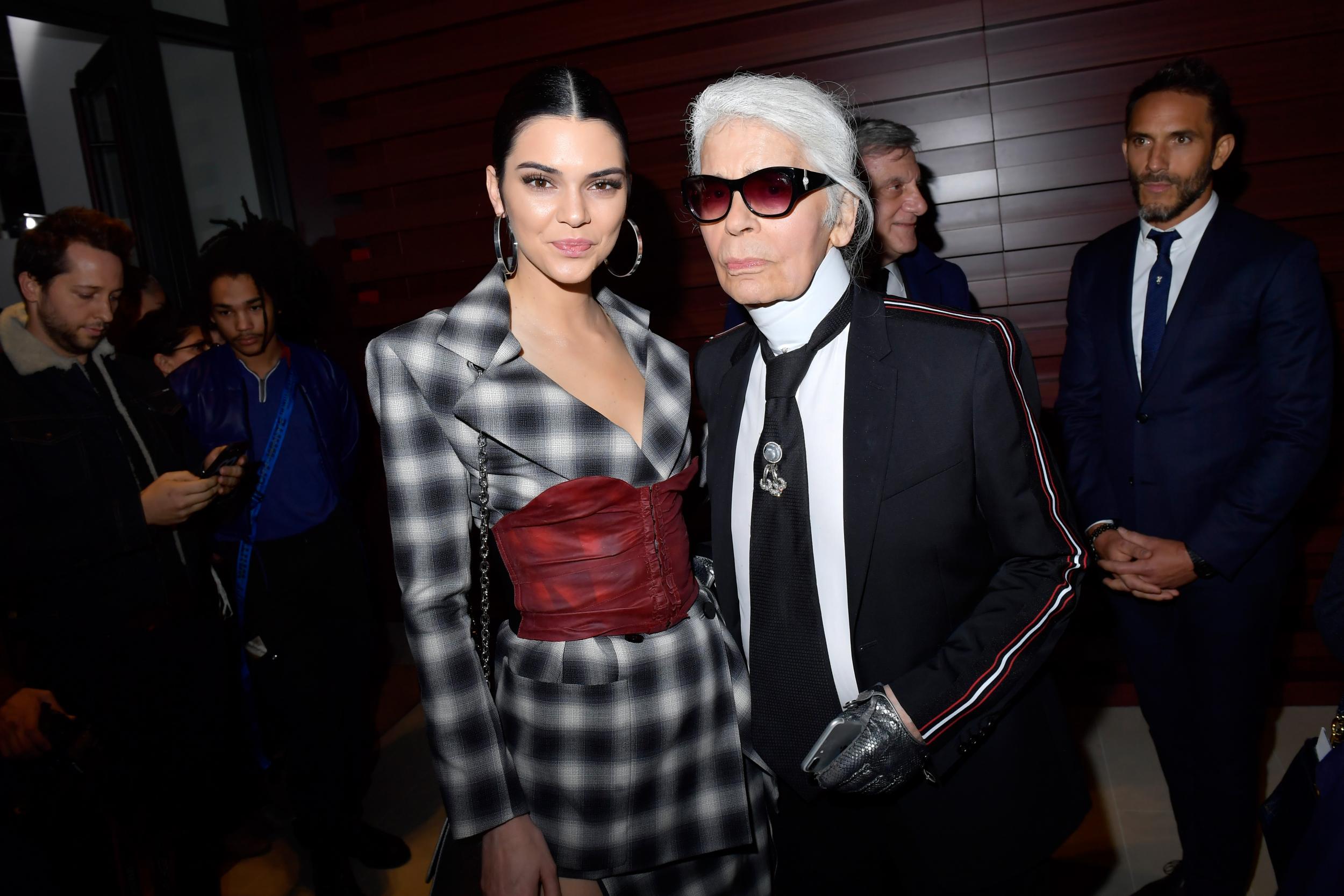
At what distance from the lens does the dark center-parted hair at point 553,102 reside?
147 cm

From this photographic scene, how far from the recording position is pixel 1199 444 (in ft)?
7.40

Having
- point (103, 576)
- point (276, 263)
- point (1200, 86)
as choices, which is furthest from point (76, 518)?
point (1200, 86)

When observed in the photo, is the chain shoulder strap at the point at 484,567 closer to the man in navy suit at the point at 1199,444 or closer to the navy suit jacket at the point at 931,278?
the navy suit jacket at the point at 931,278

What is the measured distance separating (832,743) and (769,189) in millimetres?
887

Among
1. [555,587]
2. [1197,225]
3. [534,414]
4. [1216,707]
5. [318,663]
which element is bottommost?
[1216,707]

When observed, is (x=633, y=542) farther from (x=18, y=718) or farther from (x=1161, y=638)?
(x=1161, y=638)

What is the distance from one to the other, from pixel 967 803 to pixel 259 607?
2644mm

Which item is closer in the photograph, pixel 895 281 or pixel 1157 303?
pixel 1157 303

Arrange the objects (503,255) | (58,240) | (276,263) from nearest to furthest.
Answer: (503,255) < (58,240) < (276,263)

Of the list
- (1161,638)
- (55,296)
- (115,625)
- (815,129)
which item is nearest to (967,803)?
(815,129)

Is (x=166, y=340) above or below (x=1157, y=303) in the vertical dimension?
above

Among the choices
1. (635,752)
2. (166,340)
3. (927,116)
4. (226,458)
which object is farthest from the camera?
(166,340)

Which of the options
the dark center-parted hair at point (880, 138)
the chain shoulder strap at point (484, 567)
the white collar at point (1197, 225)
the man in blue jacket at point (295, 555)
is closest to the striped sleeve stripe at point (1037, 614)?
the chain shoulder strap at point (484, 567)

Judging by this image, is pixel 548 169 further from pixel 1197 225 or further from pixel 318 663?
pixel 318 663
